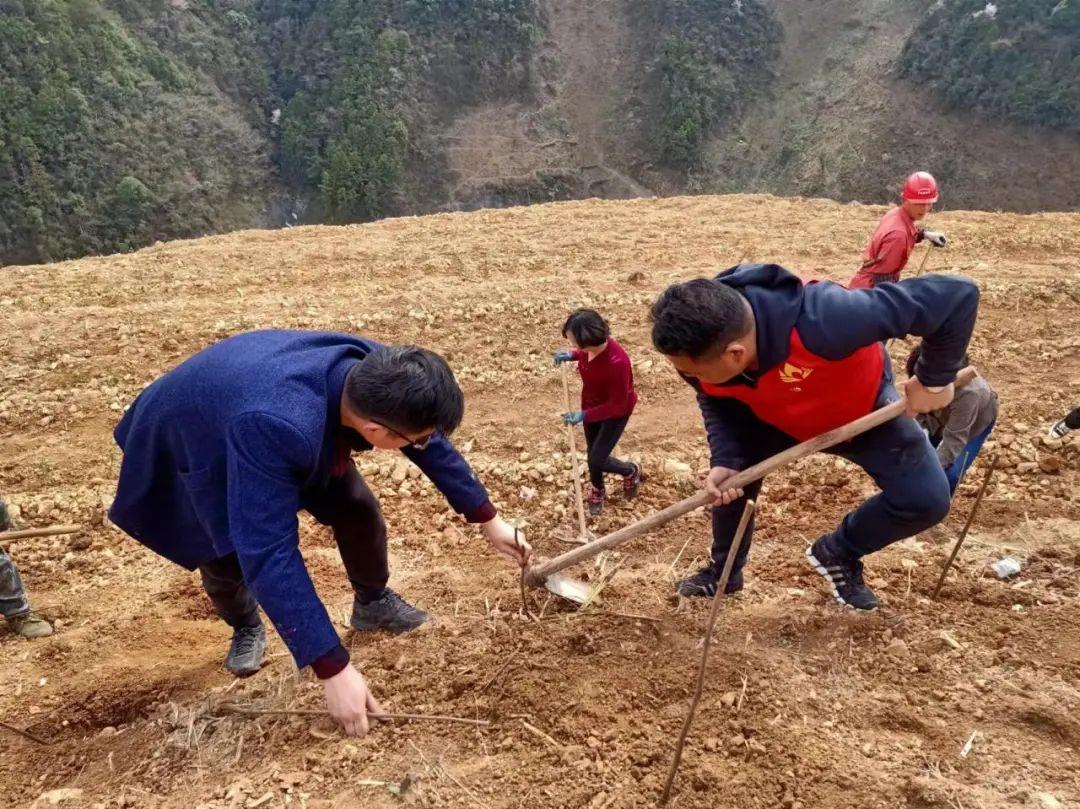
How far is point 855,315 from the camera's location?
6.77 feet

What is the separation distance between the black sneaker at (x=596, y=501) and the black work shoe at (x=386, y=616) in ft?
4.58

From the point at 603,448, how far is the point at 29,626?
273 cm

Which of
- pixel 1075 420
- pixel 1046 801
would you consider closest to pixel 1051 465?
pixel 1075 420

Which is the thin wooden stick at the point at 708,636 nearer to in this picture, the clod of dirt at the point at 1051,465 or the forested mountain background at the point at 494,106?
the clod of dirt at the point at 1051,465

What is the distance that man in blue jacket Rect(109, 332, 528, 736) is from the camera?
1799mm

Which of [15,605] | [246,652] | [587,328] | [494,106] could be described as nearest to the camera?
[246,652]

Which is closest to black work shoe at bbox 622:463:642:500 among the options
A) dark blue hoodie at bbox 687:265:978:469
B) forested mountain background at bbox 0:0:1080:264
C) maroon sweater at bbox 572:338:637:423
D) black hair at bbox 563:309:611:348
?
maroon sweater at bbox 572:338:637:423

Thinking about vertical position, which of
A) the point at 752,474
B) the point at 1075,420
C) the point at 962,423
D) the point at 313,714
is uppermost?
the point at 752,474

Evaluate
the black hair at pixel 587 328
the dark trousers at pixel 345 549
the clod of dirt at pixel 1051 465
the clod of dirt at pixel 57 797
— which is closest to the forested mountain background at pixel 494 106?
the clod of dirt at pixel 1051 465

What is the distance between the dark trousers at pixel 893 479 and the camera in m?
2.39

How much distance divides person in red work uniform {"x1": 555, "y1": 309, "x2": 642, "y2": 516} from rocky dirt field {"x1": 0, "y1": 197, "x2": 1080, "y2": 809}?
0.79 feet

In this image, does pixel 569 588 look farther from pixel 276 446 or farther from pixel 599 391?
pixel 276 446

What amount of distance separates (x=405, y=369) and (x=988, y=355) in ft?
16.9

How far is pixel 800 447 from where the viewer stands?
235 centimetres
